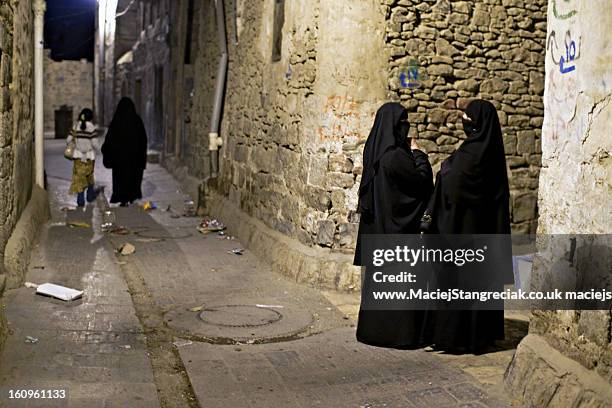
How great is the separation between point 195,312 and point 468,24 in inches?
143

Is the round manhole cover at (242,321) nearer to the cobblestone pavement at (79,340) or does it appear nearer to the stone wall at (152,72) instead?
the cobblestone pavement at (79,340)

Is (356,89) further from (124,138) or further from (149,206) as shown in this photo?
(124,138)

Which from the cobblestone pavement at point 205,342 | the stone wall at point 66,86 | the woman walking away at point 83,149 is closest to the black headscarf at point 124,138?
the woman walking away at point 83,149

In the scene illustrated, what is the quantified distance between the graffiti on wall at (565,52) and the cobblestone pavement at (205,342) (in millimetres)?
1771

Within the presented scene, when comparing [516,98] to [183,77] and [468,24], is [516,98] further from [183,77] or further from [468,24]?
[183,77]

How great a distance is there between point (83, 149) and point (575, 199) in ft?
29.0

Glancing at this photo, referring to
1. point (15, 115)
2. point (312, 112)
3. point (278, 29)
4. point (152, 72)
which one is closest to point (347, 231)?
point (312, 112)

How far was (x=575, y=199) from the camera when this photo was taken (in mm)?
4055

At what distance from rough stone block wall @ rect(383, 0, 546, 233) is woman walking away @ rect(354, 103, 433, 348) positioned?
201 centimetres

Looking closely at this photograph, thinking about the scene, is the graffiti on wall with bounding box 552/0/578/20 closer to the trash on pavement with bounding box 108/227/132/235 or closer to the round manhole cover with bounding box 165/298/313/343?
the round manhole cover with bounding box 165/298/313/343

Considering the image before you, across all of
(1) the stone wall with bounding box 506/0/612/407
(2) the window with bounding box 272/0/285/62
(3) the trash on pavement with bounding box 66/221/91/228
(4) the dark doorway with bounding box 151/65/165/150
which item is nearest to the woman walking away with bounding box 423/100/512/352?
(1) the stone wall with bounding box 506/0/612/407

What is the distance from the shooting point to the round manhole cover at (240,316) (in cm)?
610

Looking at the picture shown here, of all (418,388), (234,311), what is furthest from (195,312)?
(418,388)

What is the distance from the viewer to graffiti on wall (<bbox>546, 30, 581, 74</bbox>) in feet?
13.4
